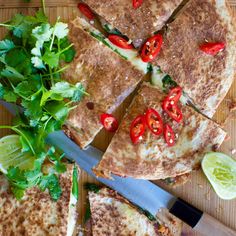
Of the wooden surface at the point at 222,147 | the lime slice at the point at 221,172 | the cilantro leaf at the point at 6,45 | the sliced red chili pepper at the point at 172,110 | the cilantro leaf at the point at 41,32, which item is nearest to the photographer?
the cilantro leaf at the point at 41,32

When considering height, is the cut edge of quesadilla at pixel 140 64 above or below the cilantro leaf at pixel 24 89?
above

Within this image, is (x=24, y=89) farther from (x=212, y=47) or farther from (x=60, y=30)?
(x=212, y=47)

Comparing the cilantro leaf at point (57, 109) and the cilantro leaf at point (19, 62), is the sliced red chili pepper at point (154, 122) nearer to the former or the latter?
the cilantro leaf at point (57, 109)

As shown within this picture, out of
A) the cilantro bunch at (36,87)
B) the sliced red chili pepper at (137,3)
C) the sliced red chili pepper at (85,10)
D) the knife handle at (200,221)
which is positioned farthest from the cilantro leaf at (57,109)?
the knife handle at (200,221)

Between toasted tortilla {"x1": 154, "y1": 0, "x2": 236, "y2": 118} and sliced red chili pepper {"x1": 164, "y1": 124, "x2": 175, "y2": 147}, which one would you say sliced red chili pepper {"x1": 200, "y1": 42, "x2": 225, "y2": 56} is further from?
sliced red chili pepper {"x1": 164, "y1": 124, "x2": 175, "y2": 147}

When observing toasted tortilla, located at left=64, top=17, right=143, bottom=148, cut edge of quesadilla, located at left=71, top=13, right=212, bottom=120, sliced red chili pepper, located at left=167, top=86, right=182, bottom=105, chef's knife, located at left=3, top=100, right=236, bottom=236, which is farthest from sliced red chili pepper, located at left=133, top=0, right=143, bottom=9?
chef's knife, located at left=3, top=100, right=236, bottom=236

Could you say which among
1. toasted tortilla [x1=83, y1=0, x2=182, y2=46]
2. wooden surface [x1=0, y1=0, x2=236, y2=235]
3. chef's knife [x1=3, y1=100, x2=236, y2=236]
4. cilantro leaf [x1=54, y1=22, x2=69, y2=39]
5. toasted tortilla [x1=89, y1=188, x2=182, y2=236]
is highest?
toasted tortilla [x1=83, y1=0, x2=182, y2=46]

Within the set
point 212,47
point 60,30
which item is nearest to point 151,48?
point 212,47

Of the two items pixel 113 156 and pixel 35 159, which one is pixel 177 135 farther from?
pixel 35 159
